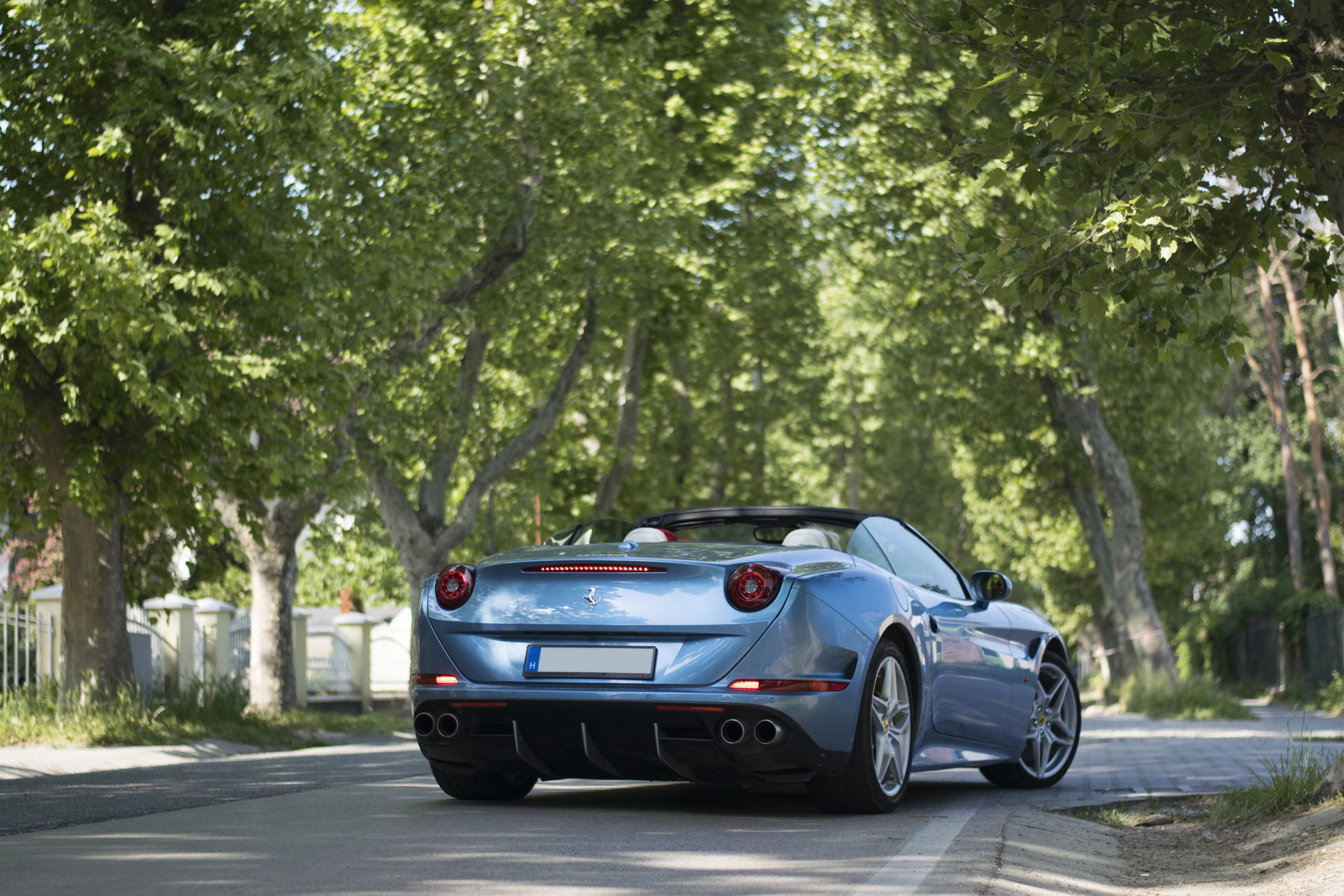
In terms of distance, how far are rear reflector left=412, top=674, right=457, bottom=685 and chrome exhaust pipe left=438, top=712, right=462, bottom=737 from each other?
132 millimetres

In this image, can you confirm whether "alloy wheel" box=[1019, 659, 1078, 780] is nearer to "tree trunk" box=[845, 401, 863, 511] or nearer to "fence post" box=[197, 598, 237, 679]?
"fence post" box=[197, 598, 237, 679]

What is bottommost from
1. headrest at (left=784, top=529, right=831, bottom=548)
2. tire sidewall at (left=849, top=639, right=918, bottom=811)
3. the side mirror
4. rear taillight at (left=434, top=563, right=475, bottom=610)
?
tire sidewall at (left=849, top=639, right=918, bottom=811)

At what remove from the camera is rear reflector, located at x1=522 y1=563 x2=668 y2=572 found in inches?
243

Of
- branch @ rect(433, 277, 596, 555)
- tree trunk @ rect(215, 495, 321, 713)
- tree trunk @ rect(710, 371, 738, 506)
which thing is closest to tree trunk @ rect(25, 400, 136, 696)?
tree trunk @ rect(215, 495, 321, 713)

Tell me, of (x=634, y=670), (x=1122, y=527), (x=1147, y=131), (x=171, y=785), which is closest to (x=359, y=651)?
(x=1122, y=527)

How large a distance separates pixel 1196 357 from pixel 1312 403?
15.9m

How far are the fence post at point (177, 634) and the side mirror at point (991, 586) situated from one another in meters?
12.9

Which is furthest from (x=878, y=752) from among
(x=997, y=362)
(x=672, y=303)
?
(x=672, y=303)

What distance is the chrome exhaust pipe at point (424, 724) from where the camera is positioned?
20.9 feet

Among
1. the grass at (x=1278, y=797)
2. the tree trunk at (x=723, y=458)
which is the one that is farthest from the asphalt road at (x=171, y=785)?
the tree trunk at (x=723, y=458)

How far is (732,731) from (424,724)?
1426mm

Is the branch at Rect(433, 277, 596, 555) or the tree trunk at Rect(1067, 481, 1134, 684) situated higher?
the branch at Rect(433, 277, 596, 555)

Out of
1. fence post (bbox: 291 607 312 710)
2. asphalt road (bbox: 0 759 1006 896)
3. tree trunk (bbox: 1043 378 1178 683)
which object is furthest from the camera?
tree trunk (bbox: 1043 378 1178 683)

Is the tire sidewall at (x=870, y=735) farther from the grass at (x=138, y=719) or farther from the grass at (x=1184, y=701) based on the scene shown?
the grass at (x=1184, y=701)
